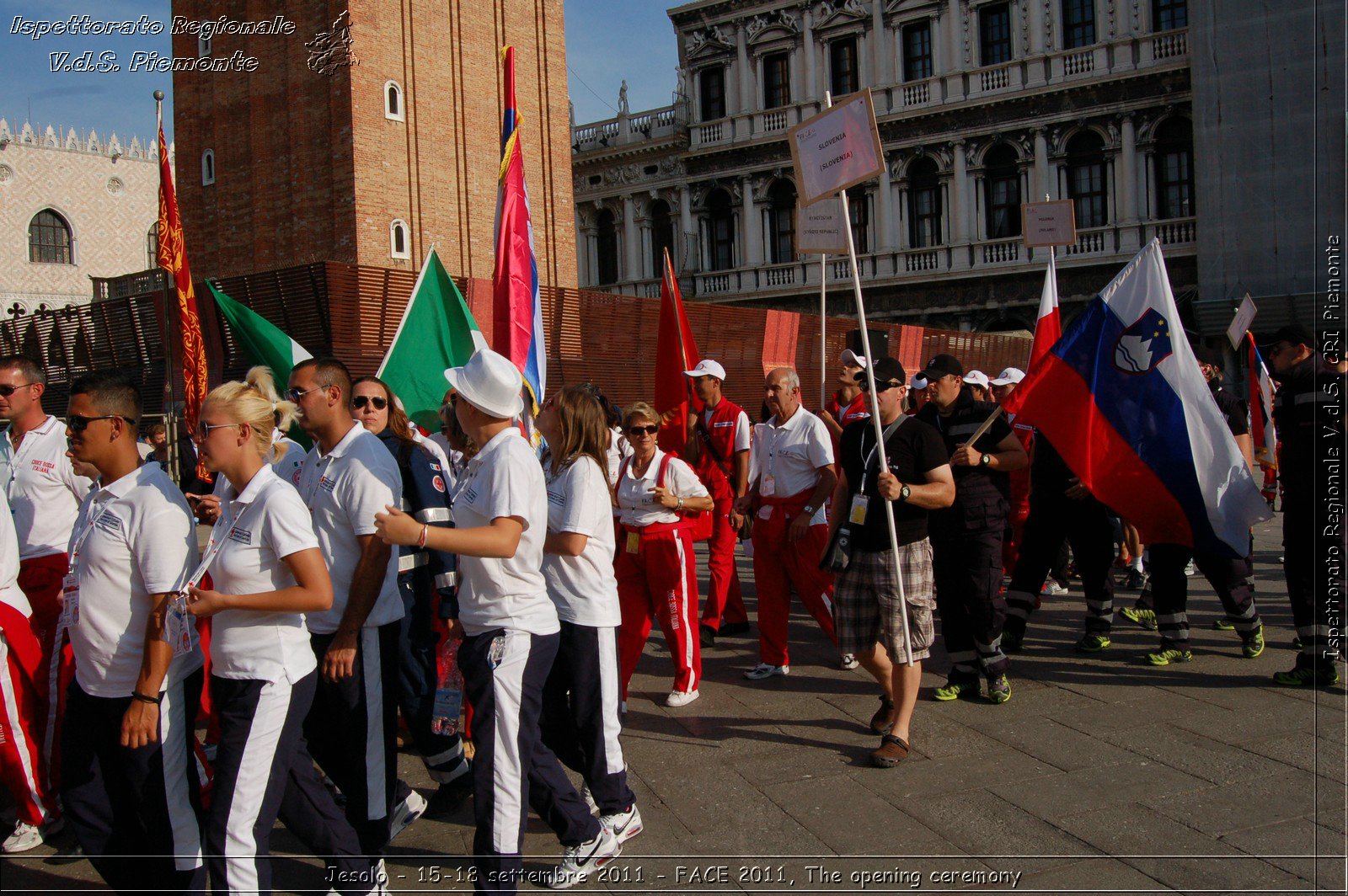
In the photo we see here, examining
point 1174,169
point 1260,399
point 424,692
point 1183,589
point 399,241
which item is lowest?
point 1183,589

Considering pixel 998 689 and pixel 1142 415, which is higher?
pixel 1142 415

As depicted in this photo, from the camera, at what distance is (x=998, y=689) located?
5.61 m

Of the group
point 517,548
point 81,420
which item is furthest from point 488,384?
point 81,420

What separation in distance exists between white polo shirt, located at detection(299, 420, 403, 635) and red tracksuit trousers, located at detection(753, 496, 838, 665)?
2978 mm

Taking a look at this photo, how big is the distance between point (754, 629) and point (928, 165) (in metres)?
27.6

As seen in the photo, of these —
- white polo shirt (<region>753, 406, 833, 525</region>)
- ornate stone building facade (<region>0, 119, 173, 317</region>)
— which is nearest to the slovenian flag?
white polo shirt (<region>753, 406, 833, 525</region>)

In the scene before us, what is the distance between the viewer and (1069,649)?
6.85m

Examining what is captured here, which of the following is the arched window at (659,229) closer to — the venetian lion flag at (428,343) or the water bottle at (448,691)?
the venetian lion flag at (428,343)

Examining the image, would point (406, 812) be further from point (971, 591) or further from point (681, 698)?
point (971, 591)

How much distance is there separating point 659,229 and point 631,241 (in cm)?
108

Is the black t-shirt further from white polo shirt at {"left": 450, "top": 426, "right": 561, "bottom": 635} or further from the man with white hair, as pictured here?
white polo shirt at {"left": 450, "top": 426, "right": 561, "bottom": 635}

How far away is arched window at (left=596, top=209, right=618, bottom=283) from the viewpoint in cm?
3872

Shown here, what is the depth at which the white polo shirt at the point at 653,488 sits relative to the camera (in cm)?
557

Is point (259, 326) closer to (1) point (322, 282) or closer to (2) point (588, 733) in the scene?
(1) point (322, 282)
